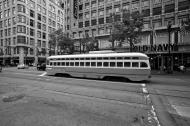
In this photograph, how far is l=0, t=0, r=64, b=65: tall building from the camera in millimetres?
46688

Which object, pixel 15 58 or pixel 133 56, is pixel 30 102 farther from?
pixel 15 58

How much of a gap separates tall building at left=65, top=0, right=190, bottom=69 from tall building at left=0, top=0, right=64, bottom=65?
82.5 feet

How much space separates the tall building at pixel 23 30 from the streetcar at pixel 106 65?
4219 centimetres

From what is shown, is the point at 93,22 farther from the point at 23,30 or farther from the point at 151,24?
the point at 23,30

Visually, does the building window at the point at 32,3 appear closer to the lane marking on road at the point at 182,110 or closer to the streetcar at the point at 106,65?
the streetcar at the point at 106,65

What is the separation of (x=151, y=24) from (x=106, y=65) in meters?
23.2

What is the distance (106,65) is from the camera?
458 inches

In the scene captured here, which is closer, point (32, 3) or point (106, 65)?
point (106, 65)

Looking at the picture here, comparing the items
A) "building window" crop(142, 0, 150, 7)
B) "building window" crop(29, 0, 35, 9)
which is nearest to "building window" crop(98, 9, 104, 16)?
"building window" crop(142, 0, 150, 7)

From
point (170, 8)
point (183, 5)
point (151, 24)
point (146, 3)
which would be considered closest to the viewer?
point (183, 5)

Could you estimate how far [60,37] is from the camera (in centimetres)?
2972

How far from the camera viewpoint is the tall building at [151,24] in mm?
23062

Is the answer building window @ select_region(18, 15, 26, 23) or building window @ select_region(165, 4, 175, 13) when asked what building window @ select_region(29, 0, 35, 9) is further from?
building window @ select_region(165, 4, 175, 13)

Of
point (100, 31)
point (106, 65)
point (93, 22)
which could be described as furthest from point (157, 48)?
point (93, 22)
